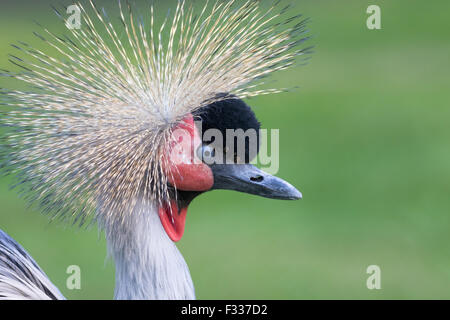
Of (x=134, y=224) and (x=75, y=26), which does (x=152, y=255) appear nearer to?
(x=134, y=224)

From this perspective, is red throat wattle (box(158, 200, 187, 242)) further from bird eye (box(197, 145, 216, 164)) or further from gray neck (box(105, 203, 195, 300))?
bird eye (box(197, 145, 216, 164))

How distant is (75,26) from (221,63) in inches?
15.6

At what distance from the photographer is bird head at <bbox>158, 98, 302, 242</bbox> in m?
1.83

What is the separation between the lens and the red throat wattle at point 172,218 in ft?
6.24

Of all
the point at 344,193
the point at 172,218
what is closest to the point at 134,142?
the point at 172,218

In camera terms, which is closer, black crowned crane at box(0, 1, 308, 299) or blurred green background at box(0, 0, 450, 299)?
black crowned crane at box(0, 1, 308, 299)

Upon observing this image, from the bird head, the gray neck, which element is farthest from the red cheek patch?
the gray neck

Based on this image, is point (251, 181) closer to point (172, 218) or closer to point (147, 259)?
point (172, 218)

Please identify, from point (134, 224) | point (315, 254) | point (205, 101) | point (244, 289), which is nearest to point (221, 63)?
point (205, 101)

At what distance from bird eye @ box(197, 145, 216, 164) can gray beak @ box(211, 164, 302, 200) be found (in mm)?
23

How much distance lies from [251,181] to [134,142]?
32 centimetres

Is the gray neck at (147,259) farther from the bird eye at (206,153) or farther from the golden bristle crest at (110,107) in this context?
the bird eye at (206,153)

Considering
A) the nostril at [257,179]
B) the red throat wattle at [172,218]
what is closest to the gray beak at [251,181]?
the nostril at [257,179]

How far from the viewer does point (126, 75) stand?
191 centimetres
